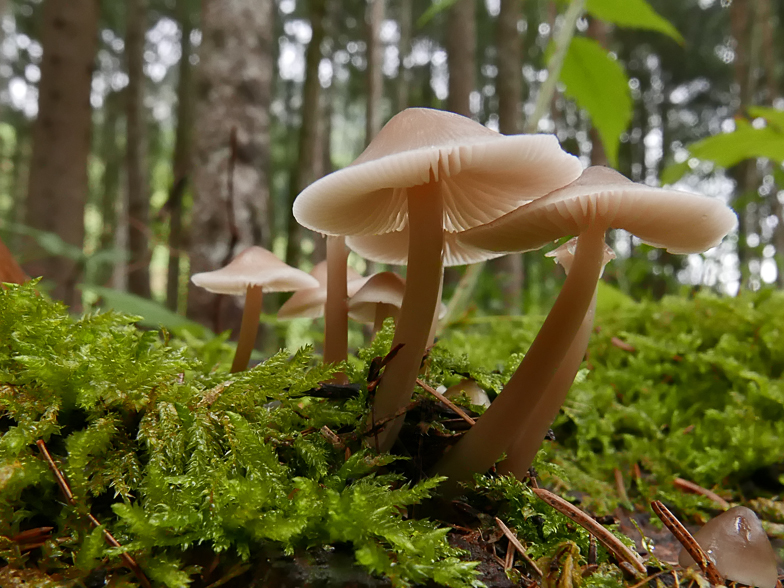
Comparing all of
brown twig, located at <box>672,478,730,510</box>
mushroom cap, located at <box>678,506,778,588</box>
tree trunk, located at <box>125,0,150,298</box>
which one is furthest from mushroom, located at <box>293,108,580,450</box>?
tree trunk, located at <box>125,0,150,298</box>

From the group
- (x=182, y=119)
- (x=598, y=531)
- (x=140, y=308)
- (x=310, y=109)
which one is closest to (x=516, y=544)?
(x=598, y=531)

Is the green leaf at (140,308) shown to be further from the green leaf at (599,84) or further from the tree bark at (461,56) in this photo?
the tree bark at (461,56)

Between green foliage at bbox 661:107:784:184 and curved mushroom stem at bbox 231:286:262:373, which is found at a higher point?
green foliage at bbox 661:107:784:184

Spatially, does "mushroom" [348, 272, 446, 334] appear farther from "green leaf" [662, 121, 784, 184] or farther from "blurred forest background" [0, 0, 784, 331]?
"green leaf" [662, 121, 784, 184]

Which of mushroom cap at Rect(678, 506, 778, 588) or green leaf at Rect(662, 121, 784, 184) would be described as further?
green leaf at Rect(662, 121, 784, 184)

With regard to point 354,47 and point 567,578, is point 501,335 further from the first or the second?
point 354,47

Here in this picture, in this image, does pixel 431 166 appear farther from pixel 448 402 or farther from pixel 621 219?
pixel 448 402
